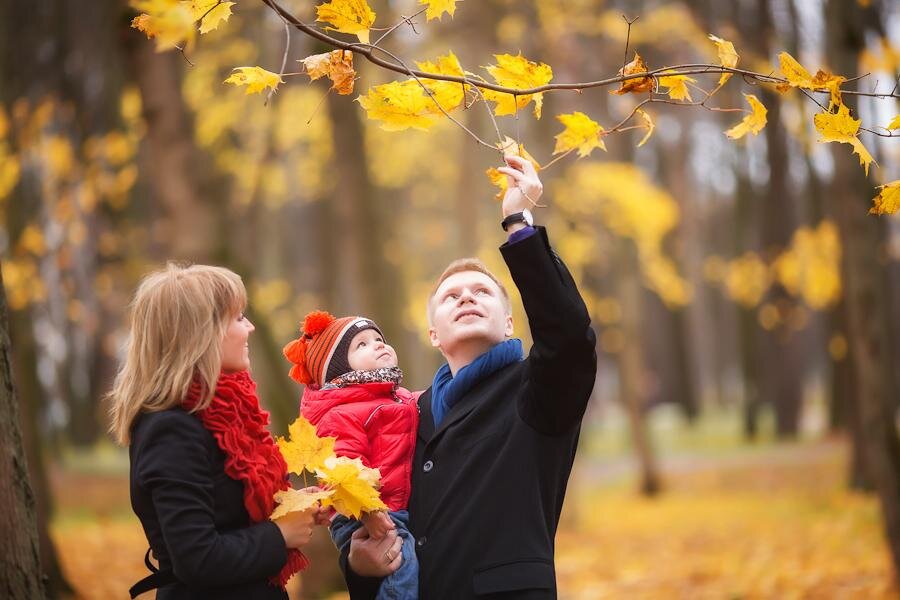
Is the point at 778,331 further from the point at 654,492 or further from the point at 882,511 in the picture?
the point at 882,511

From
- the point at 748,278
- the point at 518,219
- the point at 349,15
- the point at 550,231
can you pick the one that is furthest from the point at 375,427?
the point at 748,278

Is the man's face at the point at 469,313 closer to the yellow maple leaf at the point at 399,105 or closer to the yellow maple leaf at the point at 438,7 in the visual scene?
the yellow maple leaf at the point at 399,105

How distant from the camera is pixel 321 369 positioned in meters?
2.78

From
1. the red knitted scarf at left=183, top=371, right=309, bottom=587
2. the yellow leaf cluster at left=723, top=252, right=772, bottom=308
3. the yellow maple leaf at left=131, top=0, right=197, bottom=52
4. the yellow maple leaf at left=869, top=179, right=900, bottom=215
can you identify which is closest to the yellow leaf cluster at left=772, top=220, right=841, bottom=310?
the yellow leaf cluster at left=723, top=252, right=772, bottom=308

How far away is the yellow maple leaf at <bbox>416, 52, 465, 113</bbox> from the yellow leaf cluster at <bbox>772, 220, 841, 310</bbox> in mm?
10536

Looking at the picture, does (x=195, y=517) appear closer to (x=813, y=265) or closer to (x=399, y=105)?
(x=399, y=105)

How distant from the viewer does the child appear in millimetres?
2494

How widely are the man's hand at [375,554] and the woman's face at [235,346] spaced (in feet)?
1.73

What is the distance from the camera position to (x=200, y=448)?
87.4 inches

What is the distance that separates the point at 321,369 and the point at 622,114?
13.0 metres

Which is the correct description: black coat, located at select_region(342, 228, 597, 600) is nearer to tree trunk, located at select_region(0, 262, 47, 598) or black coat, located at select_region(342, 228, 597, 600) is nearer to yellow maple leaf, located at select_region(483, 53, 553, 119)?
yellow maple leaf, located at select_region(483, 53, 553, 119)

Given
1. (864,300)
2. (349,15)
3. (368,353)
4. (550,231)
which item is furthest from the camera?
(550,231)

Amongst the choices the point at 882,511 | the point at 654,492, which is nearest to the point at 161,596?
the point at 882,511

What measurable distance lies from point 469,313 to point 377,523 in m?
0.63
